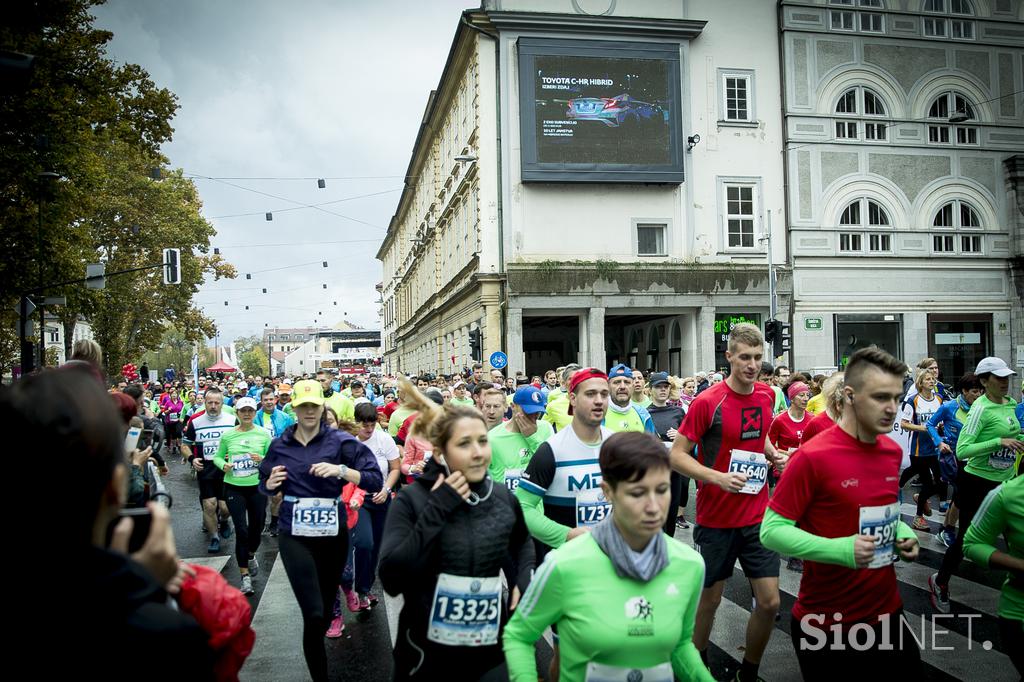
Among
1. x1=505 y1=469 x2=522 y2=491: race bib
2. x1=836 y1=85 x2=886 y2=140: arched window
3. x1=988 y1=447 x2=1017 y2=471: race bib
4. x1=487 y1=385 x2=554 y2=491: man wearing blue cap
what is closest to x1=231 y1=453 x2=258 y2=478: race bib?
x1=487 y1=385 x2=554 y2=491: man wearing blue cap

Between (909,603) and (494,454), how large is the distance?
4.01 m

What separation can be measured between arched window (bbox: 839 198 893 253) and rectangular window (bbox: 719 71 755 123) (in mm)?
5641

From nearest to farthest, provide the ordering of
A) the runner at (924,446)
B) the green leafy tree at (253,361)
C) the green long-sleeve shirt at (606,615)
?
the green long-sleeve shirt at (606,615) < the runner at (924,446) < the green leafy tree at (253,361)

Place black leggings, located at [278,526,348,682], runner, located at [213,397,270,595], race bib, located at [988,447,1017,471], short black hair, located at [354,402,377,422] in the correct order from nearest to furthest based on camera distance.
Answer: black leggings, located at [278,526,348,682] < race bib, located at [988,447,1017,471] < short black hair, located at [354,402,377,422] < runner, located at [213,397,270,595]

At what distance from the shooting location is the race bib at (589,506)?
15.7ft

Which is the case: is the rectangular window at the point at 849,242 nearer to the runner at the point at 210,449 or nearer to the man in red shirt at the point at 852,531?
the runner at the point at 210,449

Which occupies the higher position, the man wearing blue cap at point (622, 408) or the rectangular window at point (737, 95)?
the rectangular window at point (737, 95)

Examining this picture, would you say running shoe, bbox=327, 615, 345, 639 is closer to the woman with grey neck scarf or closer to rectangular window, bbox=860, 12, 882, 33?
the woman with grey neck scarf

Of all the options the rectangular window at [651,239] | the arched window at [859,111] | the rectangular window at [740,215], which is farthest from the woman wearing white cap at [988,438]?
the arched window at [859,111]

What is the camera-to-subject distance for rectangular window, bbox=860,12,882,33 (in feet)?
98.5

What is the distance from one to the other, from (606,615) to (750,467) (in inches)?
105

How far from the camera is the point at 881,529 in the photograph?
347 centimetres

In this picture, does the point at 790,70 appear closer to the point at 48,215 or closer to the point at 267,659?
the point at 48,215

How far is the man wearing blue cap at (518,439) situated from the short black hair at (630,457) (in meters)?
2.77
